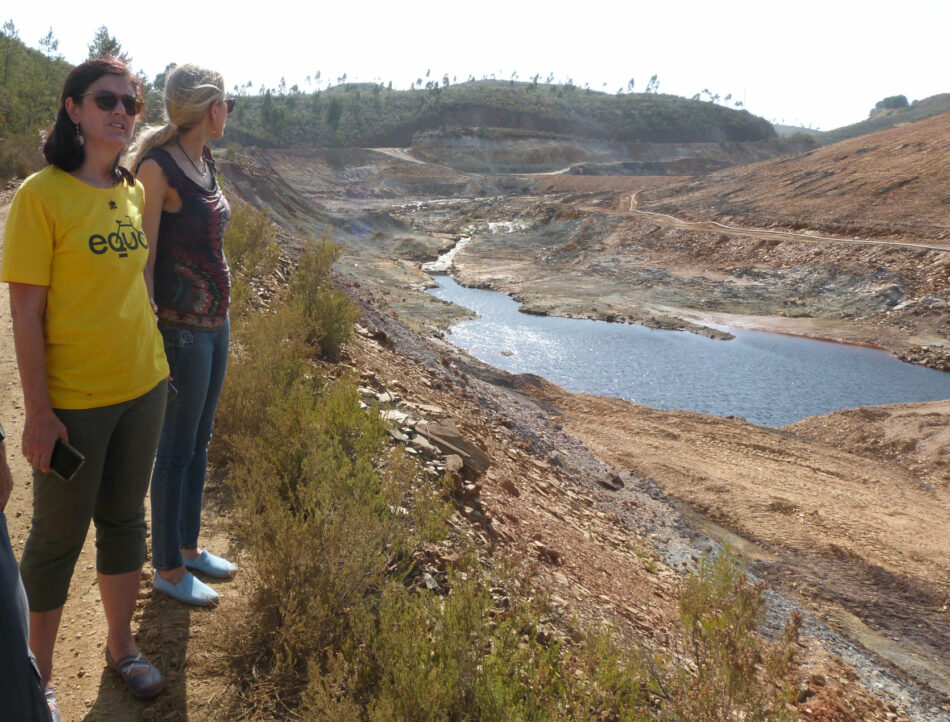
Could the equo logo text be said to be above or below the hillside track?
below

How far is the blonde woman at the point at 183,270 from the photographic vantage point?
8.03 feet

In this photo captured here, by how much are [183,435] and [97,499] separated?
18.8 inches

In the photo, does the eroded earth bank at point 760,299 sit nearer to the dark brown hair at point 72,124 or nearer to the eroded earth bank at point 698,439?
the eroded earth bank at point 698,439

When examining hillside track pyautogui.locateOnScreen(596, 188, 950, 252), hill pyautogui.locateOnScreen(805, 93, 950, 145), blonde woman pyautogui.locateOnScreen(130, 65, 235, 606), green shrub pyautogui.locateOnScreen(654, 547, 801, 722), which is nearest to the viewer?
blonde woman pyautogui.locateOnScreen(130, 65, 235, 606)

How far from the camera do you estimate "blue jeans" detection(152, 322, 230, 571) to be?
256 centimetres

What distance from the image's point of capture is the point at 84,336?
1973 millimetres

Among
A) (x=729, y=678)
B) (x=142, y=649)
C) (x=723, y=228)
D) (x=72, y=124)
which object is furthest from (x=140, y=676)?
(x=723, y=228)

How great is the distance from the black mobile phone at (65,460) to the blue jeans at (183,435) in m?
0.63

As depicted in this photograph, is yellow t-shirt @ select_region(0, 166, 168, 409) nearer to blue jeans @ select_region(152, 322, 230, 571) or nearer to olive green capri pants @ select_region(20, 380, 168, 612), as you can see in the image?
olive green capri pants @ select_region(20, 380, 168, 612)

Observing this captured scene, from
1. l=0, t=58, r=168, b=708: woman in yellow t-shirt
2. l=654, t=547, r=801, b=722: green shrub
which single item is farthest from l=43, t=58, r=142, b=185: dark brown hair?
l=654, t=547, r=801, b=722: green shrub

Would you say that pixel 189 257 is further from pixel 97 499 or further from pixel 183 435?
pixel 97 499

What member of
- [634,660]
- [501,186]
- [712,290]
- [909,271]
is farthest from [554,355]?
[501,186]

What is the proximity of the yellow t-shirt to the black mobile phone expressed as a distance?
131 mm

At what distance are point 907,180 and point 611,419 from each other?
82.2ft
